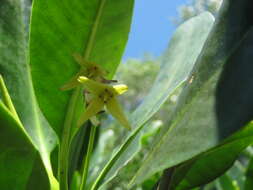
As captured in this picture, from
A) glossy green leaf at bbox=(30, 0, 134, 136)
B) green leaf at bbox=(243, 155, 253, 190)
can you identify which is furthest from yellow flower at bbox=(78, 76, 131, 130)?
green leaf at bbox=(243, 155, 253, 190)

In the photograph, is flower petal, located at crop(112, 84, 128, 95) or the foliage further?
flower petal, located at crop(112, 84, 128, 95)

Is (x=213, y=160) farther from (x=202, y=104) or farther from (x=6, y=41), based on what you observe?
(x=6, y=41)

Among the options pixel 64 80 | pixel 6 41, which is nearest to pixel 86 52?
pixel 64 80

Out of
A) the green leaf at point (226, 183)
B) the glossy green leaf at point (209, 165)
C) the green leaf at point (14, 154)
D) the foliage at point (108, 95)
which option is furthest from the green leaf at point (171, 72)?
the green leaf at point (226, 183)

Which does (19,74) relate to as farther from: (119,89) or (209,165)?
(209,165)

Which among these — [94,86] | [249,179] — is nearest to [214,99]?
[94,86]

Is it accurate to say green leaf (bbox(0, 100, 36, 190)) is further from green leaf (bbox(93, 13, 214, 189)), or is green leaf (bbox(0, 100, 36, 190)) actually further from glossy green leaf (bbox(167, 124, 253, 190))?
glossy green leaf (bbox(167, 124, 253, 190))
